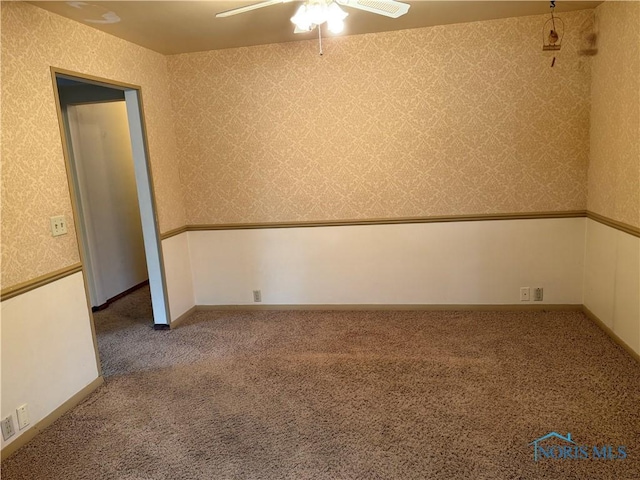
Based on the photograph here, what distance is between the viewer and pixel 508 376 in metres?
Result: 2.73

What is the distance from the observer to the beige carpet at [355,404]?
2.08 metres

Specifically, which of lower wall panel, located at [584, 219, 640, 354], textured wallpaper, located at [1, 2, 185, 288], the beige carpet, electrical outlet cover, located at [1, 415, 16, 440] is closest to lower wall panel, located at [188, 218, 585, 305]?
lower wall panel, located at [584, 219, 640, 354]

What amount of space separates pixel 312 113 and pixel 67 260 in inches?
86.8

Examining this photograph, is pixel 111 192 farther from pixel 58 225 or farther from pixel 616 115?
pixel 616 115

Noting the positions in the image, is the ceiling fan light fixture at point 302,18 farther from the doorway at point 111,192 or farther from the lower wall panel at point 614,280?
the lower wall panel at point 614,280

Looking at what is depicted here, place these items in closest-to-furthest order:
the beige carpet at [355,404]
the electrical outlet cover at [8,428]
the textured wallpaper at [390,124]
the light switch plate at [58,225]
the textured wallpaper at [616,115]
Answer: the beige carpet at [355,404] → the electrical outlet cover at [8,428] → the light switch plate at [58,225] → the textured wallpaper at [616,115] → the textured wallpaper at [390,124]

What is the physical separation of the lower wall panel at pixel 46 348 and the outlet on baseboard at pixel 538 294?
346 cm

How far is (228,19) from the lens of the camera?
297 centimetres

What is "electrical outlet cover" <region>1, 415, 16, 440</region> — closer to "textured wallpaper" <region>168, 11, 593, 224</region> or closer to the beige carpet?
the beige carpet

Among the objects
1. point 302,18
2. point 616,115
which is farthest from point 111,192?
point 616,115

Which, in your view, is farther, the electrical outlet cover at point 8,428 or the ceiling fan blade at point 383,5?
the electrical outlet cover at point 8,428

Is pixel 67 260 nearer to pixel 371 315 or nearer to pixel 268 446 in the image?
pixel 268 446

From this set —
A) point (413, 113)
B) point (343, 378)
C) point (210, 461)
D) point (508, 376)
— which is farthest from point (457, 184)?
point (210, 461)

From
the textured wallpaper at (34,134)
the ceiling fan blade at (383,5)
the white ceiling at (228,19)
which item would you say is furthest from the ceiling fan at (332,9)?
the textured wallpaper at (34,134)
